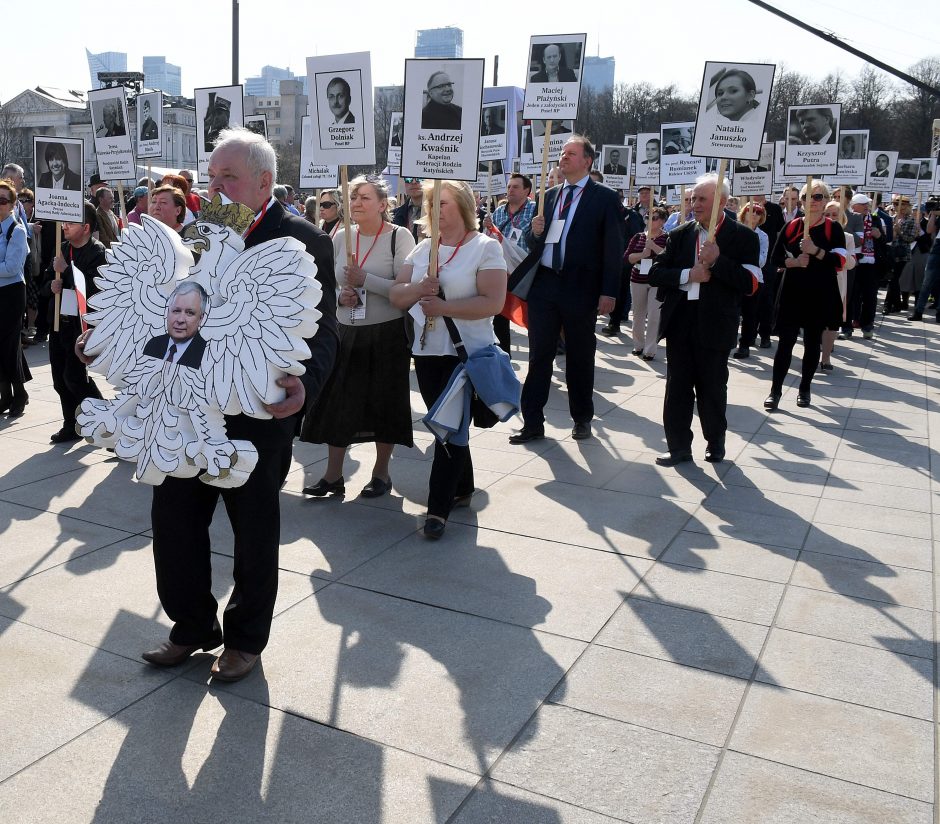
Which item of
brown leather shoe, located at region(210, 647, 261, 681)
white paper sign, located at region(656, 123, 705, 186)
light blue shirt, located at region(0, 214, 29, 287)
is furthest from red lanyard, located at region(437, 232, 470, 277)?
white paper sign, located at region(656, 123, 705, 186)

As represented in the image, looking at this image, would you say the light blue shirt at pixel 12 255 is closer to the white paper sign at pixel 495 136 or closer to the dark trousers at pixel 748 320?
the white paper sign at pixel 495 136

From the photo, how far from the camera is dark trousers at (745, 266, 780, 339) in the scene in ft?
41.1

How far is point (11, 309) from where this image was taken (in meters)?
7.77

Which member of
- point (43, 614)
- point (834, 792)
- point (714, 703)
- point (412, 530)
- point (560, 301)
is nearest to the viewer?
point (834, 792)

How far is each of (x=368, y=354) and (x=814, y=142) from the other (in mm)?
5755

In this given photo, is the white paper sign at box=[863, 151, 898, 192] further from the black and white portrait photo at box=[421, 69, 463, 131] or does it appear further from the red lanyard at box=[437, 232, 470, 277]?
the red lanyard at box=[437, 232, 470, 277]

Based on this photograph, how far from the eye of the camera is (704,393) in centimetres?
679

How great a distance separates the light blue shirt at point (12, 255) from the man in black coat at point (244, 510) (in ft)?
16.9


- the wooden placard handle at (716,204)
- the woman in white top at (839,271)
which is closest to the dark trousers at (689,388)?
the wooden placard handle at (716,204)

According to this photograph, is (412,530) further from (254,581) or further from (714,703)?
(714,703)

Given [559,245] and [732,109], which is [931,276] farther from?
[559,245]

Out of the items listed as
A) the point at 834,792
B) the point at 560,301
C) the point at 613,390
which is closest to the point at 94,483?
the point at 560,301

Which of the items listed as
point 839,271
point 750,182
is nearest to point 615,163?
point 750,182

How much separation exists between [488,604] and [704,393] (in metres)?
3.19
